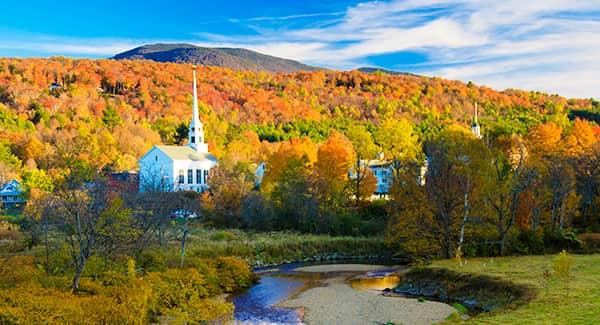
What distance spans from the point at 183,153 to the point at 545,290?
50405 millimetres

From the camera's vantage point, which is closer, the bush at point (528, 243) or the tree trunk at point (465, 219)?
the tree trunk at point (465, 219)

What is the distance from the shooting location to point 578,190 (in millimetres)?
48094

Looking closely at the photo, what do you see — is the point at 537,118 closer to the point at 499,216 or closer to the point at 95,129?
the point at 95,129

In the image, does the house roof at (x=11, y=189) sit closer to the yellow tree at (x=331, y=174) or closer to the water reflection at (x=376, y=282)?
the yellow tree at (x=331, y=174)

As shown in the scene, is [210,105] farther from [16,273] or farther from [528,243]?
[16,273]

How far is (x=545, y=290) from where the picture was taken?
2195 cm

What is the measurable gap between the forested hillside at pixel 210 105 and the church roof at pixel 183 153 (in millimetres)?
8224

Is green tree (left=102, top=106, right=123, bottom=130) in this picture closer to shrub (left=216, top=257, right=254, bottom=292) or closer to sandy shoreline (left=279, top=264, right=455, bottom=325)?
shrub (left=216, top=257, right=254, bottom=292)

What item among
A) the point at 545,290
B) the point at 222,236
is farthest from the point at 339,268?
the point at 545,290

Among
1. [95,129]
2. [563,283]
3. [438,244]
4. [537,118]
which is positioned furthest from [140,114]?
[563,283]

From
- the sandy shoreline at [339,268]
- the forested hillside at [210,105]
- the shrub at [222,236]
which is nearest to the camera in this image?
the sandy shoreline at [339,268]

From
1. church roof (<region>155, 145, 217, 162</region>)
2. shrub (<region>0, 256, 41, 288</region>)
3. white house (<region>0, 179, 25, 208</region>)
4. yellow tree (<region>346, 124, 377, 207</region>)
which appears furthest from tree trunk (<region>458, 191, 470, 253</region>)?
white house (<region>0, 179, 25, 208</region>)

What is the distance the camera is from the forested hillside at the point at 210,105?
89812 mm

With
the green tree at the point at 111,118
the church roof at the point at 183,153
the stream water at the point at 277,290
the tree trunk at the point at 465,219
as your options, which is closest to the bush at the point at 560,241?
the tree trunk at the point at 465,219
